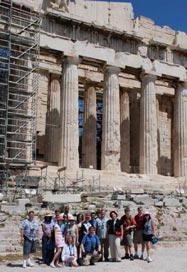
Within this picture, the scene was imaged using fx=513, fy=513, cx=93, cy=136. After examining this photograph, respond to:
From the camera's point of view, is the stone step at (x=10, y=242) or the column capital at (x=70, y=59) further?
the column capital at (x=70, y=59)

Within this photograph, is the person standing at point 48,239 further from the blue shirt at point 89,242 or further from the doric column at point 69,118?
the doric column at point 69,118

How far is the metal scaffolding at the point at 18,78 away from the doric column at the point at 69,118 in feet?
6.16

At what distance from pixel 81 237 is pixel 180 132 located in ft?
74.4

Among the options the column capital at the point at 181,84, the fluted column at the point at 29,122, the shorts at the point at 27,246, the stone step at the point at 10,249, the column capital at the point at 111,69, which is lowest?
the stone step at the point at 10,249

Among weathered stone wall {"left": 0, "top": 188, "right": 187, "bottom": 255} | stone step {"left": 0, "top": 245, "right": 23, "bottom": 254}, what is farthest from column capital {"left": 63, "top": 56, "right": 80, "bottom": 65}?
stone step {"left": 0, "top": 245, "right": 23, "bottom": 254}

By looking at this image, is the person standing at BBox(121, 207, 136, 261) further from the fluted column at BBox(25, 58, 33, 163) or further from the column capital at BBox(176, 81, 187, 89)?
the column capital at BBox(176, 81, 187, 89)

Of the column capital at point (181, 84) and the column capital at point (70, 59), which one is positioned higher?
the column capital at point (70, 59)

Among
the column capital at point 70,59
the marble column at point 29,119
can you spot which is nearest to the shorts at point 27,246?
the marble column at point 29,119

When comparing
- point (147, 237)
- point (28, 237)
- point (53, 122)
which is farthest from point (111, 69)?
point (28, 237)

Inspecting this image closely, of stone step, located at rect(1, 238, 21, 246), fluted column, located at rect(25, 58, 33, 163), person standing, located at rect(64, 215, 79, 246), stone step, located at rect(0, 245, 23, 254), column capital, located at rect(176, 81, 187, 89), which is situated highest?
column capital, located at rect(176, 81, 187, 89)

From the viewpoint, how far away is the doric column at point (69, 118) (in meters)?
29.5

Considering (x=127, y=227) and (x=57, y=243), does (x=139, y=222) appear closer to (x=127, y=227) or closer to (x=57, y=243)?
(x=127, y=227)

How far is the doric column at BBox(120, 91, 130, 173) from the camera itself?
35.7m

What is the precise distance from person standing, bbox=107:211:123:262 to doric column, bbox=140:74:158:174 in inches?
743
